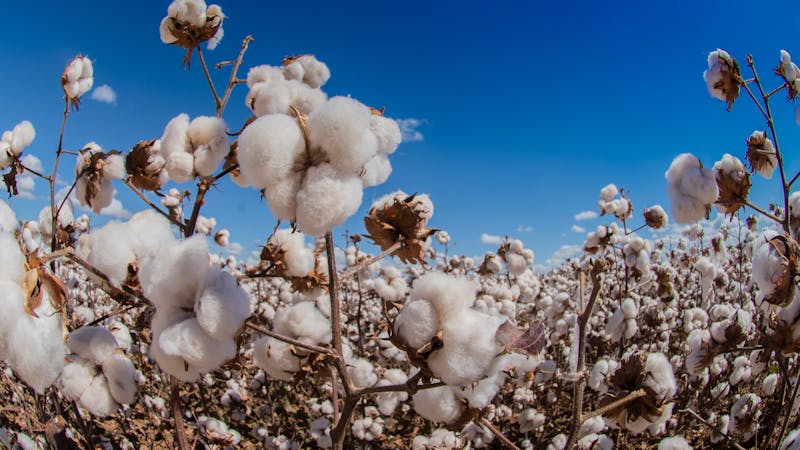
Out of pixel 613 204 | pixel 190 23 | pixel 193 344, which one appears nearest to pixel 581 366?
pixel 193 344

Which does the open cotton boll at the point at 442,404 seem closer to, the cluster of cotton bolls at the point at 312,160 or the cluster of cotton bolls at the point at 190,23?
the cluster of cotton bolls at the point at 312,160

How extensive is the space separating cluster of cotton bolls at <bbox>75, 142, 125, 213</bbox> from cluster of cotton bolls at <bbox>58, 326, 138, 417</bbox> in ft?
2.52

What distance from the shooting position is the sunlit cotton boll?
2230 millimetres

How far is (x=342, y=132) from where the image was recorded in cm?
101

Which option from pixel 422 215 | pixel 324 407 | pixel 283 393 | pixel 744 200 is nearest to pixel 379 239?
pixel 422 215

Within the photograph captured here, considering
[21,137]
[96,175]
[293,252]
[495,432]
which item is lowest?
[495,432]

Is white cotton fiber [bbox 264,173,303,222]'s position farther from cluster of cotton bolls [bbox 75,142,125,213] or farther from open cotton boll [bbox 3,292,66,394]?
cluster of cotton bolls [bbox 75,142,125,213]

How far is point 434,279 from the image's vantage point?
109 centimetres

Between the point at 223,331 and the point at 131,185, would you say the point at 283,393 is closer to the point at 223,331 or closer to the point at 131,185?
the point at 131,185

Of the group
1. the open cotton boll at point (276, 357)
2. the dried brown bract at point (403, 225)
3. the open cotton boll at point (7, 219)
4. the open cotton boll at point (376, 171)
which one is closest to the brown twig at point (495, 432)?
the dried brown bract at point (403, 225)

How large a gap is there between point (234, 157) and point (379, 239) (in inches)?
23.8

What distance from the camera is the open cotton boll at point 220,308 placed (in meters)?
1.00

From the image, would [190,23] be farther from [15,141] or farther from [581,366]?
[581,366]

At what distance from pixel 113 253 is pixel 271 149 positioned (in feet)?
2.05
